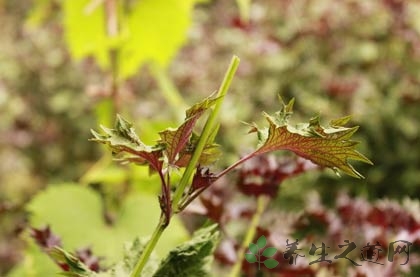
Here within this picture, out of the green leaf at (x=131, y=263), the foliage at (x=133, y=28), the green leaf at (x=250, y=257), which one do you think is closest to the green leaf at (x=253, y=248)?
the green leaf at (x=250, y=257)

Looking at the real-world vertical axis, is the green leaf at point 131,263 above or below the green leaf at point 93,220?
below

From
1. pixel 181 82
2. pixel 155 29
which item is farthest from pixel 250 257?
pixel 181 82

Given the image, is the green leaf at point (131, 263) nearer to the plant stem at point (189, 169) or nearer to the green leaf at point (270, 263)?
the plant stem at point (189, 169)

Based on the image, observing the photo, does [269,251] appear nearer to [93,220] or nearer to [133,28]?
[93,220]

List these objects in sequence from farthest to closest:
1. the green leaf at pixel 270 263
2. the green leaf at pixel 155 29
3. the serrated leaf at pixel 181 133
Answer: the green leaf at pixel 155 29 → the green leaf at pixel 270 263 → the serrated leaf at pixel 181 133

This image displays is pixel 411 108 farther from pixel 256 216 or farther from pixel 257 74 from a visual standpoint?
pixel 256 216

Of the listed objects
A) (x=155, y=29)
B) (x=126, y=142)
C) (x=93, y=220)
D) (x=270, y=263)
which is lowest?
(x=270, y=263)

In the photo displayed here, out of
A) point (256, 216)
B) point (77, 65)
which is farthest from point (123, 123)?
point (77, 65)
